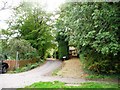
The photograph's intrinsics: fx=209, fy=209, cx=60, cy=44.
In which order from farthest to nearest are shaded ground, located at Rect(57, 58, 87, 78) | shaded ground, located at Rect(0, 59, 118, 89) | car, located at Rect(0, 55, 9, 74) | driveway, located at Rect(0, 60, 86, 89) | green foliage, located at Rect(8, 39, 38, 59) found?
green foliage, located at Rect(8, 39, 38, 59)
car, located at Rect(0, 55, 9, 74)
shaded ground, located at Rect(57, 58, 87, 78)
shaded ground, located at Rect(0, 59, 118, 89)
driveway, located at Rect(0, 60, 86, 89)

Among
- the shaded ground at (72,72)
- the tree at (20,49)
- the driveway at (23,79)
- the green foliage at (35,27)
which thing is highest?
the green foliage at (35,27)

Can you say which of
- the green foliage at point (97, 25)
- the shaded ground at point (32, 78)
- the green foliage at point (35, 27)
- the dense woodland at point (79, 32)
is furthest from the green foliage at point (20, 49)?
the green foliage at point (97, 25)

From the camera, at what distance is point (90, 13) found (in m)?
6.69

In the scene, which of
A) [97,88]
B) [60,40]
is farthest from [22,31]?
[97,88]

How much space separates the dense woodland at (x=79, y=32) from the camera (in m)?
6.17

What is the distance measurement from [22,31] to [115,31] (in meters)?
9.63

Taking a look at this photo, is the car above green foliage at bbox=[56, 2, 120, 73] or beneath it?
beneath

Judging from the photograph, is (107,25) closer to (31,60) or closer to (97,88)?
(97,88)

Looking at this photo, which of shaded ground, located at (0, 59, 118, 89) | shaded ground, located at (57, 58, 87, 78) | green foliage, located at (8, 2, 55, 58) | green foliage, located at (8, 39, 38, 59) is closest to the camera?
shaded ground, located at (0, 59, 118, 89)

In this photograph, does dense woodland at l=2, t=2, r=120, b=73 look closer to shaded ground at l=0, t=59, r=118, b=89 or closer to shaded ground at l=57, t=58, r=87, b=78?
Result: shaded ground at l=57, t=58, r=87, b=78

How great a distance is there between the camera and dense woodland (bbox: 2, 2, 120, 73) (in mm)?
6172

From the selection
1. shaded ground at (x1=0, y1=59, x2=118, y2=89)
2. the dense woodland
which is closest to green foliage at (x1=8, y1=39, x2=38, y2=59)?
the dense woodland

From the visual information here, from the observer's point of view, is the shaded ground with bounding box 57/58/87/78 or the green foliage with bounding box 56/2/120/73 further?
the shaded ground with bounding box 57/58/87/78

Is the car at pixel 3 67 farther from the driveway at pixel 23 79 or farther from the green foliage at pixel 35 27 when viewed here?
the green foliage at pixel 35 27
